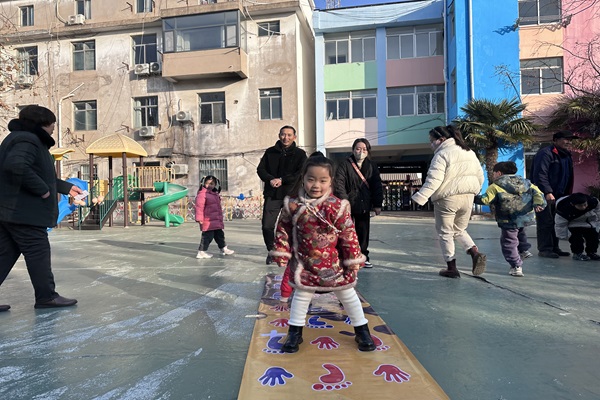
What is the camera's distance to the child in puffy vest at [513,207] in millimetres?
4500

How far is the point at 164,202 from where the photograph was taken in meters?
14.0

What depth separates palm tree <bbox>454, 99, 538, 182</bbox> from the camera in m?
14.1

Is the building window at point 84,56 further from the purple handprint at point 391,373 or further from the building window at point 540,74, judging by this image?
the purple handprint at point 391,373

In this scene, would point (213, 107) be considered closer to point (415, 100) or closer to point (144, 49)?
point (144, 49)

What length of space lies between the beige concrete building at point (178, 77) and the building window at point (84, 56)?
0.18 feet

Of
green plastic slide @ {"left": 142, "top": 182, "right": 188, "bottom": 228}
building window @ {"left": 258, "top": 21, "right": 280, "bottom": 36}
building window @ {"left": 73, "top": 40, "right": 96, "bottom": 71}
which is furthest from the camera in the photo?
building window @ {"left": 73, "top": 40, "right": 96, "bottom": 71}

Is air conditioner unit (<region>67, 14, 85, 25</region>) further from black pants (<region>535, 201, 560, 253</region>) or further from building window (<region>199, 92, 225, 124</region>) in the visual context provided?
black pants (<region>535, 201, 560, 253</region>)

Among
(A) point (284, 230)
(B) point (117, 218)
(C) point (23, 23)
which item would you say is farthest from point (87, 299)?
(C) point (23, 23)

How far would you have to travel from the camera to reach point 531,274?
453cm

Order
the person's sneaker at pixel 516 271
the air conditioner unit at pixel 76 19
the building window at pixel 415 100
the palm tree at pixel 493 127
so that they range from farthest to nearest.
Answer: the air conditioner unit at pixel 76 19 → the building window at pixel 415 100 → the palm tree at pixel 493 127 → the person's sneaker at pixel 516 271

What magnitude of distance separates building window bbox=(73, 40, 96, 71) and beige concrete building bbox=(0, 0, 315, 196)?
0.05 m

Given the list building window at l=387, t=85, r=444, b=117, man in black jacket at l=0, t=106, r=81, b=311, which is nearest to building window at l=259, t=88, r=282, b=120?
building window at l=387, t=85, r=444, b=117

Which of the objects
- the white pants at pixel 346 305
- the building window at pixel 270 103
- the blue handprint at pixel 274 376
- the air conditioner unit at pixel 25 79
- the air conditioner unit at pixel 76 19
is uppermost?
the air conditioner unit at pixel 76 19

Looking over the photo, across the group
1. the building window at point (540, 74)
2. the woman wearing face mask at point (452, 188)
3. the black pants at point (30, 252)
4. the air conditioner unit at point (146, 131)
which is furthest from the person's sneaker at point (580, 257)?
the air conditioner unit at point (146, 131)
